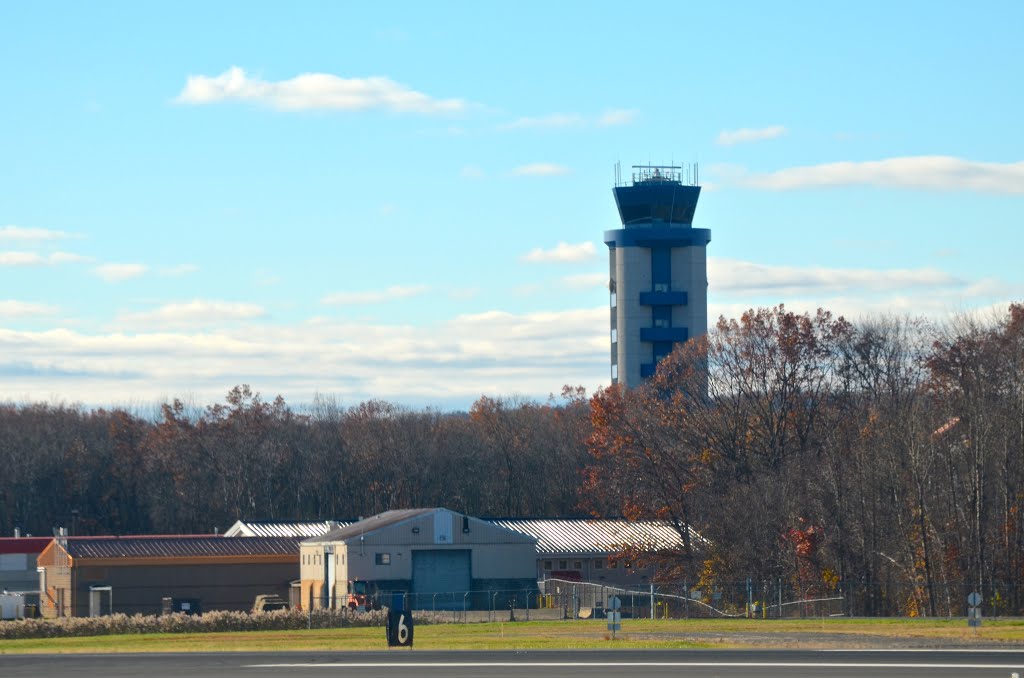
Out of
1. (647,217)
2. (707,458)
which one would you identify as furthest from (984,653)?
(647,217)

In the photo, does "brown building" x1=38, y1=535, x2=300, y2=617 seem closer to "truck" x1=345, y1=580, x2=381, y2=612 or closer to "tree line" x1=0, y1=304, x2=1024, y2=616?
"truck" x1=345, y1=580, x2=381, y2=612

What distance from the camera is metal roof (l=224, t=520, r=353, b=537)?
290 ft

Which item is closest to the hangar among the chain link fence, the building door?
the chain link fence

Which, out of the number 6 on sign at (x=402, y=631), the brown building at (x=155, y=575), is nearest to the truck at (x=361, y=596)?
the brown building at (x=155, y=575)

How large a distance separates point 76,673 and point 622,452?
47.1m

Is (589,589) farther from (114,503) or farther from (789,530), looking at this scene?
(114,503)

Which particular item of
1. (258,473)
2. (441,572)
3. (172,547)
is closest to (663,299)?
(258,473)

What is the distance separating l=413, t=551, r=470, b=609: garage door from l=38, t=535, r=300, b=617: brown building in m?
8.61

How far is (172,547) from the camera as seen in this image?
253ft

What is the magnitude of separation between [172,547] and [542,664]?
44069 mm

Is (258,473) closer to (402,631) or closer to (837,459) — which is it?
(837,459)

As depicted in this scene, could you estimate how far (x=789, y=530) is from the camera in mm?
72438

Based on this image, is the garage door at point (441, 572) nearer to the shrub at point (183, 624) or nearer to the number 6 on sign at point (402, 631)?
the shrub at point (183, 624)

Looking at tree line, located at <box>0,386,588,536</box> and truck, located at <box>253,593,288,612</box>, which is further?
tree line, located at <box>0,386,588,536</box>
